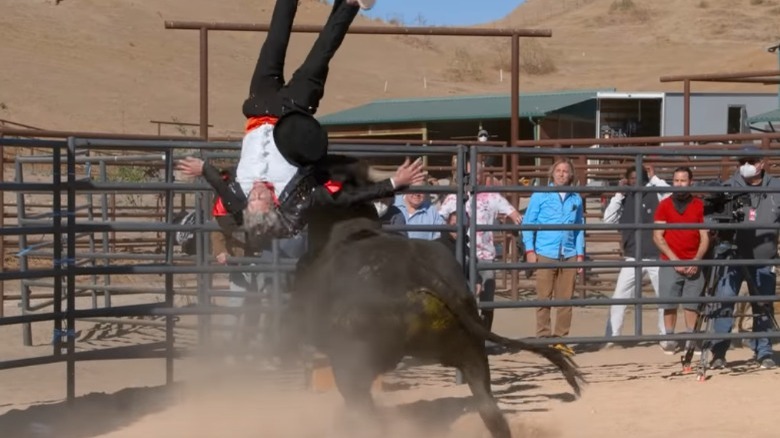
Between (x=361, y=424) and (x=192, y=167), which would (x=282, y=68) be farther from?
(x=361, y=424)

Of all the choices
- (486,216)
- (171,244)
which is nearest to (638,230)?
(486,216)

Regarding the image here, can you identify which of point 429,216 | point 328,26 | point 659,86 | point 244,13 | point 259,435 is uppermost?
point 244,13

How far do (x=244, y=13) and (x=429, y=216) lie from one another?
146 feet

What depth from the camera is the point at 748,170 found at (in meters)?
8.83

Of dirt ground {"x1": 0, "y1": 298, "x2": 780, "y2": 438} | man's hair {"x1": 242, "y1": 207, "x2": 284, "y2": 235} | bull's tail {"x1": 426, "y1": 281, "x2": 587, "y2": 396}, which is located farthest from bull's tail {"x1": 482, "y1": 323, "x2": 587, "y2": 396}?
man's hair {"x1": 242, "y1": 207, "x2": 284, "y2": 235}

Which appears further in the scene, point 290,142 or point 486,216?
point 486,216

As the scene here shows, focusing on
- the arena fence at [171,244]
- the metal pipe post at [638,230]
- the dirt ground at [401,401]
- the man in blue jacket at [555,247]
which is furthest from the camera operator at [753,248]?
the man in blue jacket at [555,247]

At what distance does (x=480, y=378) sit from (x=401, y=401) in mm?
2107

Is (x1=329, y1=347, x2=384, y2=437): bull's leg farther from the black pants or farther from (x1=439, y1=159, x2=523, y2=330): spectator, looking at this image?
(x1=439, y1=159, x2=523, y2=330): spectator

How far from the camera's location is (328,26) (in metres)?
5.68

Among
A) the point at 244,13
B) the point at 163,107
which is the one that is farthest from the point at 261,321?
the point at 244,13

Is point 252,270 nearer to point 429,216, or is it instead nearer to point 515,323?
point 429,216

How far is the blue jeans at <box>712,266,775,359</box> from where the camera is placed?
8.76m

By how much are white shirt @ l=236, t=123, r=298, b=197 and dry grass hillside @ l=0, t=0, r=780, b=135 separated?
28243 millimetres
